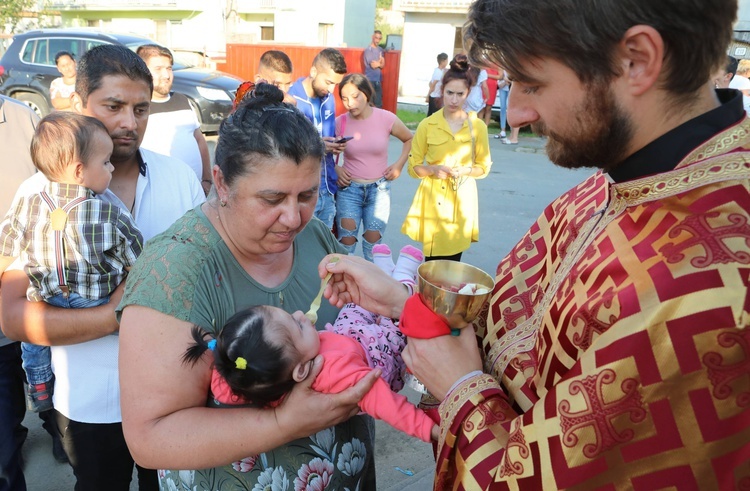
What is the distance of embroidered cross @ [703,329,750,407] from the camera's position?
3.64 ft

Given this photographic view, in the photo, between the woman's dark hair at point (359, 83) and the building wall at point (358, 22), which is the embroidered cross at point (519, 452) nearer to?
the woman's dark hair at point (359, 83)

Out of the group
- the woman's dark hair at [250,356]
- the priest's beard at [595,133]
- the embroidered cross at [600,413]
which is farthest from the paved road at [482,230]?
the priest's beard at [595,133]

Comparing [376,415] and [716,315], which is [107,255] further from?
[716,315]

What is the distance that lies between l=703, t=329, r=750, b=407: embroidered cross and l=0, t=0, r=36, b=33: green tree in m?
37.6

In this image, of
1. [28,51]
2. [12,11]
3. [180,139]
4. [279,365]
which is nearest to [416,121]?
[28,51]

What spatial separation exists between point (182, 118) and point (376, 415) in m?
3.43

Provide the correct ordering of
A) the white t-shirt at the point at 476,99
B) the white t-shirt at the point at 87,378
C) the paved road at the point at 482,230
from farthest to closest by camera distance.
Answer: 1. the white t-shirt at the point at 476,99
2. the paved road at the point at 482,230
3. the white t-shirt at the point at 87,378

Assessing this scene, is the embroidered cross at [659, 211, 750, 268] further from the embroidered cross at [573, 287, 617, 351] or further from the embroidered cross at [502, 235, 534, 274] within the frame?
the embroidered cross at [502, 235, 534, 274]

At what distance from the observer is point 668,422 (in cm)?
116

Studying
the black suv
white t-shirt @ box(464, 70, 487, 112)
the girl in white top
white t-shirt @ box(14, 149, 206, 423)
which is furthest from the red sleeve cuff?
white t-shirt @ box(464, 70, 487, 112)

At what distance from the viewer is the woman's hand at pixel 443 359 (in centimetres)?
159

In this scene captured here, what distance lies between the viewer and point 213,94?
492 inches

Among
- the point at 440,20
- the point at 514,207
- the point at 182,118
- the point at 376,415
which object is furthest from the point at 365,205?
the point at 440,20

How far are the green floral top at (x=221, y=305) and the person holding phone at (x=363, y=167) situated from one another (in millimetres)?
4471
